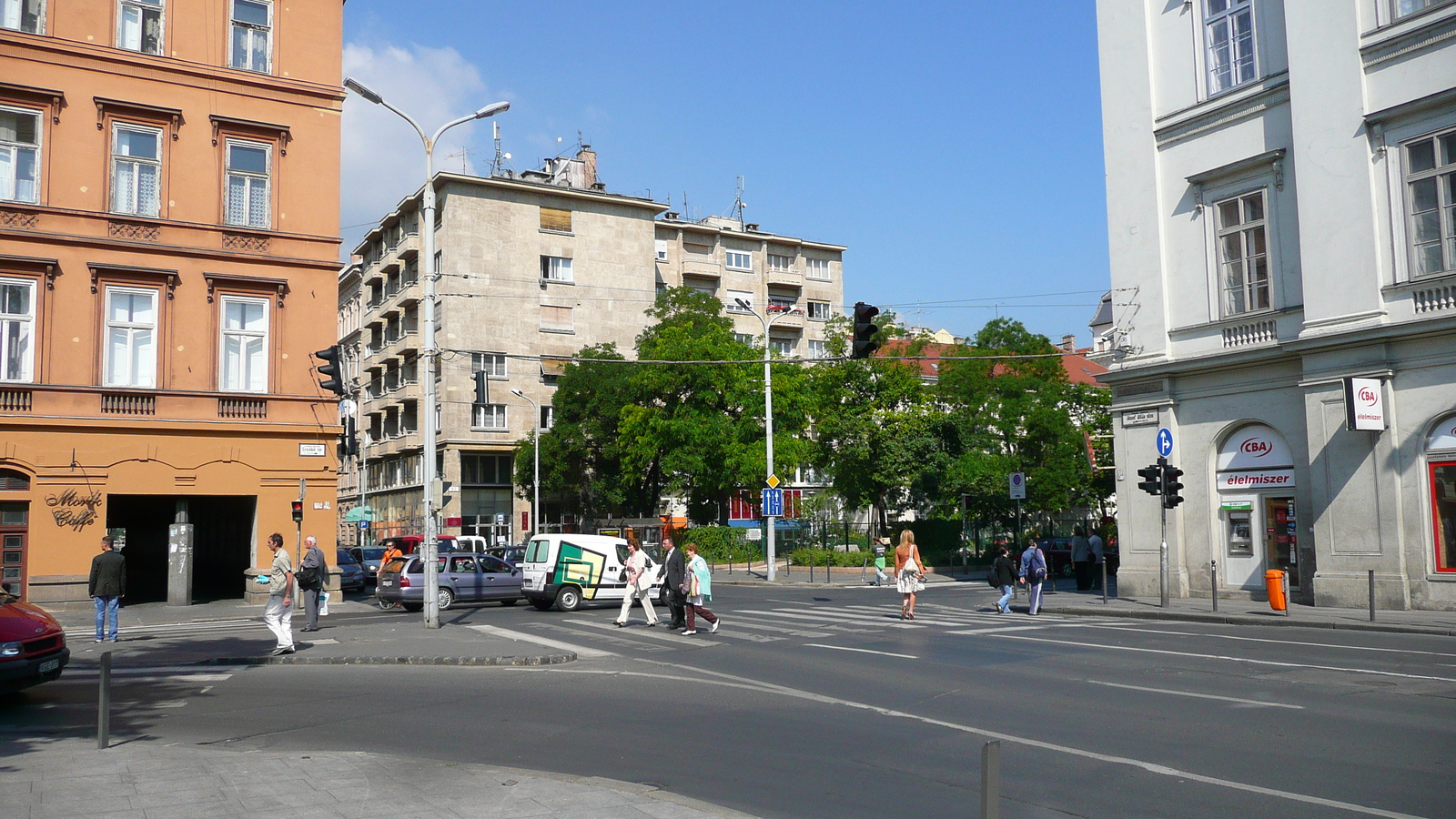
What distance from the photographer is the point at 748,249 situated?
74.6m

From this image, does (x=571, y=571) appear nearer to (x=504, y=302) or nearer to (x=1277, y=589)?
(x=1277, y=589)

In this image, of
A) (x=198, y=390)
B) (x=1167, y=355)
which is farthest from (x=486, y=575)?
(x=1167, y=355)

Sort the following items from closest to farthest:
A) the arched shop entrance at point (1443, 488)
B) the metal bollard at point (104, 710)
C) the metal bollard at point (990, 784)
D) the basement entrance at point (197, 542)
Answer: the metal bollard at point (990, 784)
the metal bollard at point (104, 710)
the arched shop entrance at point (1443, 488)
the basement entrance at point (197, 542)

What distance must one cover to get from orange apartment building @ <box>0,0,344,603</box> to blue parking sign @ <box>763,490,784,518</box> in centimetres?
1509

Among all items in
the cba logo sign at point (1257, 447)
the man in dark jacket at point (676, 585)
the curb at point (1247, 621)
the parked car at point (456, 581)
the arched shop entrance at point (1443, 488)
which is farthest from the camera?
the parked car at point (456, 581)

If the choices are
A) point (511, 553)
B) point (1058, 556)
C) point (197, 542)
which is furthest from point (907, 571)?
point (197, 542)

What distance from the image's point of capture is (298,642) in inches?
738

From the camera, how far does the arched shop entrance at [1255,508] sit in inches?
902

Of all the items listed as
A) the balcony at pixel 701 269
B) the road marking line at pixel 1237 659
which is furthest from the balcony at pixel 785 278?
the road marking line at pixel 1237 659

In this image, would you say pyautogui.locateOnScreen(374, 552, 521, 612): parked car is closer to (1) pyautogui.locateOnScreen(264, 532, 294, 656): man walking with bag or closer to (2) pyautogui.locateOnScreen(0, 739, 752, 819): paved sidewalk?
(1) pyautogui.locateOnScreen(264, 532, 294, 656): man walking with bag

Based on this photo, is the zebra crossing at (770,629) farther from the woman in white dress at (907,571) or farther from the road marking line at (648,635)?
the woman in white dress at (907,571)

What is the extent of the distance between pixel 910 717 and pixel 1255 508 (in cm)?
1644

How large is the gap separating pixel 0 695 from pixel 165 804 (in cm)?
738

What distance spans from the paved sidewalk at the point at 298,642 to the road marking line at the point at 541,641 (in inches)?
11.2
